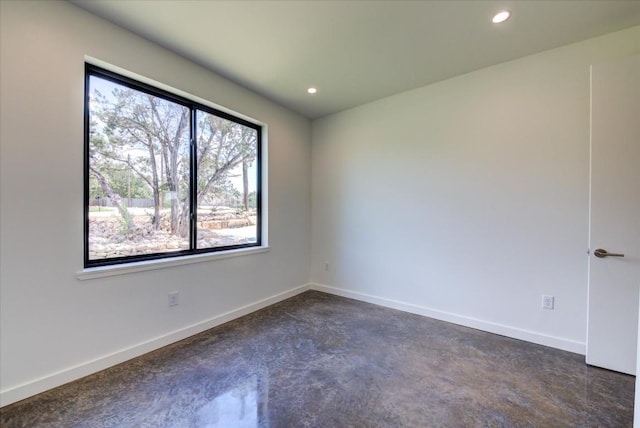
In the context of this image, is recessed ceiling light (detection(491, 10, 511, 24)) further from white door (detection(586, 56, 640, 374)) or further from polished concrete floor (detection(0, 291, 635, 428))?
polished concrete floor (detection(0, 291, 635, 428))

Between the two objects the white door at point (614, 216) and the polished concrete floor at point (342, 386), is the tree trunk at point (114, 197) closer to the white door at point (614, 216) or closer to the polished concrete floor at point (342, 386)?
the polished concrete floor at point (342, 386)

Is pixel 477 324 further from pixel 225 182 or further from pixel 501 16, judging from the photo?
pixel 225 182

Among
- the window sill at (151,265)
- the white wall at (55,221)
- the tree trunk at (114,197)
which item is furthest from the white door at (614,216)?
the tree trunk at (114,197)

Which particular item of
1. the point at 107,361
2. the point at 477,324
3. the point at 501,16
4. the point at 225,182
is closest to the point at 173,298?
the point at 107,361

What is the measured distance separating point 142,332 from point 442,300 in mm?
3046

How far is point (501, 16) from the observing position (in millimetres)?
2049

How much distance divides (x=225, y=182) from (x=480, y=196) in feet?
9.32

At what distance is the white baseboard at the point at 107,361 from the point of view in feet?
5.76

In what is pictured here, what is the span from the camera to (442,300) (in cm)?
313

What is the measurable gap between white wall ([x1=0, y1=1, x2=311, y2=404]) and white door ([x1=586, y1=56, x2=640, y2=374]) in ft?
11.7

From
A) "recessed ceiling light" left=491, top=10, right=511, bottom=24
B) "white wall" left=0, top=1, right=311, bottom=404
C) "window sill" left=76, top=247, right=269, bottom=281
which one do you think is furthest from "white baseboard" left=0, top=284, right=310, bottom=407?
"recessed ceiling light" left=491, top=10, right=511, bottom=24

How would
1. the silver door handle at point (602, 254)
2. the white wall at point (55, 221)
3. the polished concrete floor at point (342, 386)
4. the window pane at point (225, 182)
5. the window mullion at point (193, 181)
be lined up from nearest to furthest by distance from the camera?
the polished concrete floor at point (342, 386) → the white wall at point (55, 221) → the silver door handle at point (602, 254) → the window mullion at point (193, 181) → the window pane at point (225, 182)

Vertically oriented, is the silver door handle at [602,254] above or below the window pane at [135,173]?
below

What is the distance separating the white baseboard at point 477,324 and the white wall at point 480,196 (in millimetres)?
12
